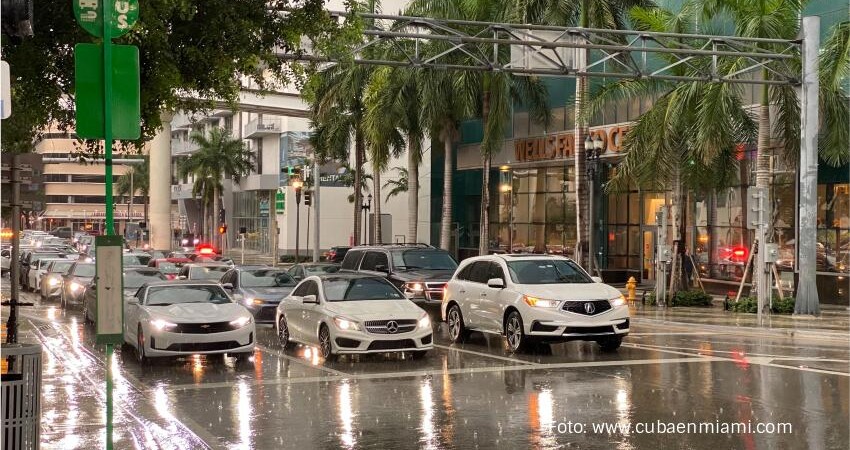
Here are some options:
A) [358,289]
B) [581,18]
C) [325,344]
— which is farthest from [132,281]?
[581,18]

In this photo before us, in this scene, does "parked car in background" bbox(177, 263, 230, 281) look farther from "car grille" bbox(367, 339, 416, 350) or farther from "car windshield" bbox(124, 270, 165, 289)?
"car grille" bbox(367, 339, 416, 350)

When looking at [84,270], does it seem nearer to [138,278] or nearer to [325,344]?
[138,278]

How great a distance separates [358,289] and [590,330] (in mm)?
4296

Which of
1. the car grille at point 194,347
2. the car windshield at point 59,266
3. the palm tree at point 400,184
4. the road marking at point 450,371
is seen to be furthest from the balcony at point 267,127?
the road marking at point 450,371

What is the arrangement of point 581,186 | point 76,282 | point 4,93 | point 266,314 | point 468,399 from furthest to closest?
point 581,186, point 76,282, point 266,314, point 468,399, point 4,93

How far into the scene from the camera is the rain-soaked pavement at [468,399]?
1115 centimetres

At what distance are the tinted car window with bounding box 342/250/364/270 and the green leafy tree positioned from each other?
593 inches

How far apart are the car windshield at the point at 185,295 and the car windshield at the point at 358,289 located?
1.89 m

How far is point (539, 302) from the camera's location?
1895 centimetres

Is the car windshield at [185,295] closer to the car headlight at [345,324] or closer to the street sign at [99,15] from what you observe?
the car headlight at [345,324]

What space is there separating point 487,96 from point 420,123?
13.8 ft

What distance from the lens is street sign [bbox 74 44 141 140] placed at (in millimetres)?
8617

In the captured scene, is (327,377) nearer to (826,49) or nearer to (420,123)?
(826,49)

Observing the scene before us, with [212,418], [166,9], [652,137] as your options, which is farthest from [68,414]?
[652,137]
